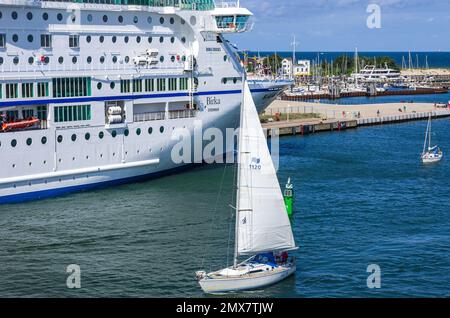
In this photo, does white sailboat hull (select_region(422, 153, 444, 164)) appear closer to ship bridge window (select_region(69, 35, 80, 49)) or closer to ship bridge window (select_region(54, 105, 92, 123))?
ship bridge window (select_region(54, 105, 92, 123))

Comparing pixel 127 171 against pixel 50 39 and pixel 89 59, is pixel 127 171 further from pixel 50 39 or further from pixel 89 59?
pixel 50 39

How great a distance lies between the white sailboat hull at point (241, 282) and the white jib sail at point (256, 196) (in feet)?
3.48

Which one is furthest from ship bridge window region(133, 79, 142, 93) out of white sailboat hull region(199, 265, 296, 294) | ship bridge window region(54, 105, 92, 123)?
white sailboat hull region(199, 265, 296, 294)

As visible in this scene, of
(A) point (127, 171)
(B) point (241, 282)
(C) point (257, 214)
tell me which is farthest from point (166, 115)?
(B) point (241, 282)

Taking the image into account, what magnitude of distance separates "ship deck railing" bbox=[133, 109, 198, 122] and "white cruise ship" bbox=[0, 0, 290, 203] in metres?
0.06

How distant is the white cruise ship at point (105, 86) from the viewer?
3912 cm

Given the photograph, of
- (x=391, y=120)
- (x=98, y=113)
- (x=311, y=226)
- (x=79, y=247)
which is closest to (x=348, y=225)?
(x=311, y=226)

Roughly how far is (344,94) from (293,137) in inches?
2161

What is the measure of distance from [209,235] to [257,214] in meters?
5.97

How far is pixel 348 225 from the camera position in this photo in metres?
35.5

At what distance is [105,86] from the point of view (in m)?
42.1

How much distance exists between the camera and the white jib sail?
27.9 metres

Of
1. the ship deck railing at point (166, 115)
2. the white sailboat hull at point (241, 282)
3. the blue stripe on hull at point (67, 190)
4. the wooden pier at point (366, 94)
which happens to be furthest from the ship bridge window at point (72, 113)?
the wooden pier at point (366, 94)

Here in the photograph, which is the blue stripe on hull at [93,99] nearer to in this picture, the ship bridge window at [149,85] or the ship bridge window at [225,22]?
the ship bridge window at [149,85]
